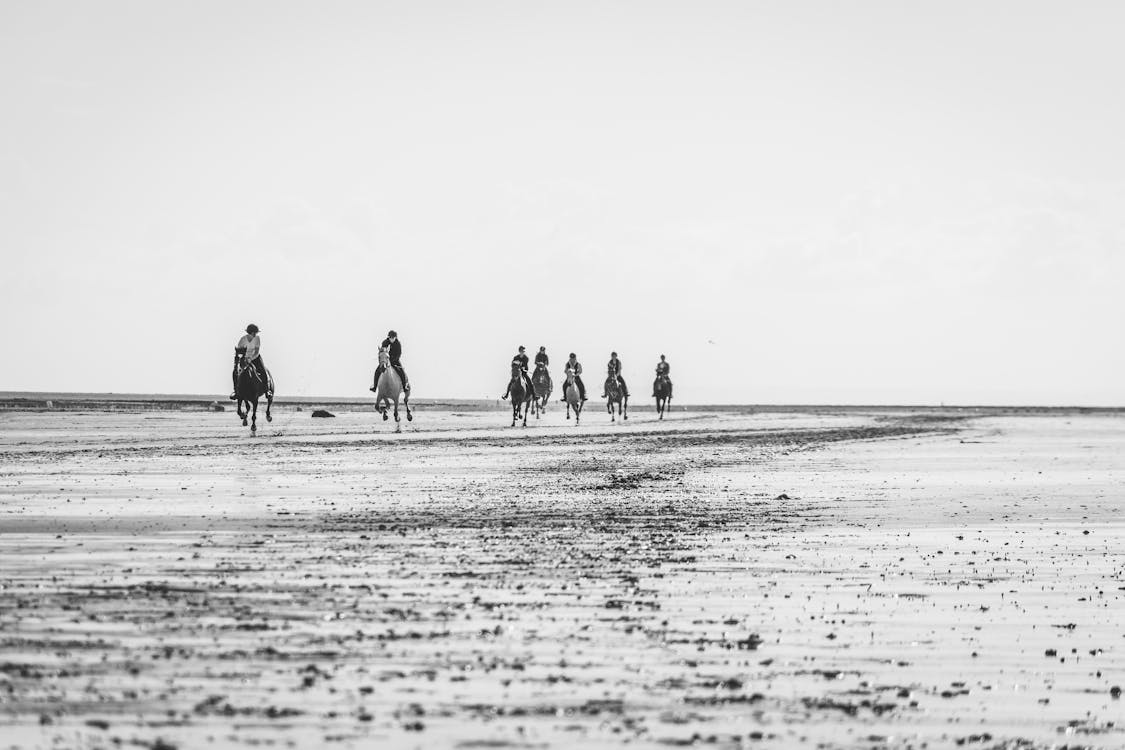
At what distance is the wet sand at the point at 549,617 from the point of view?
221 inches

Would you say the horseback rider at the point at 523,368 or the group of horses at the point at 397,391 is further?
the horseback rider at the point at 523,368

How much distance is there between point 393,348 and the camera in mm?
38188

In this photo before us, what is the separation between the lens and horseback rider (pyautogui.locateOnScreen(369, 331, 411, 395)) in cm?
3788

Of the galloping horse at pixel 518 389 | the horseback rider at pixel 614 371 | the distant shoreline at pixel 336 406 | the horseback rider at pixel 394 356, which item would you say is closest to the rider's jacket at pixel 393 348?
the horseback rider at pixel 394 356

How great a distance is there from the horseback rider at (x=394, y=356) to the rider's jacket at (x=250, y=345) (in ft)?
14.3

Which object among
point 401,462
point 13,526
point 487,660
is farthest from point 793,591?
point 401,462

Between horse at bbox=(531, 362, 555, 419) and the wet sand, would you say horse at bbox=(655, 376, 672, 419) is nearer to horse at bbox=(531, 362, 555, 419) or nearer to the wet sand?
horse at bbox=(531, 362, 555, 419)

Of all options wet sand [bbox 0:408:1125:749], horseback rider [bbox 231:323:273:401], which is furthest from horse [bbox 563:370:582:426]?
wet sand [bbox 0:408:1125:749]

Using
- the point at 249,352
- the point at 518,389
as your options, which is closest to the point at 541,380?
the point at 518,389

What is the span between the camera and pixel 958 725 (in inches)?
226

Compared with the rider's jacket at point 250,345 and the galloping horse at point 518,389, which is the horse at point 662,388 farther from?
the rider's jacket at point 250,345

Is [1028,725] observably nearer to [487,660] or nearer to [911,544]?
[487,660]

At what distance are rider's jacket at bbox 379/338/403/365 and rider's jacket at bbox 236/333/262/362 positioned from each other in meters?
4.65

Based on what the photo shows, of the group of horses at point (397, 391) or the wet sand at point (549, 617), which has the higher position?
the group of horses at point (397, 391)
